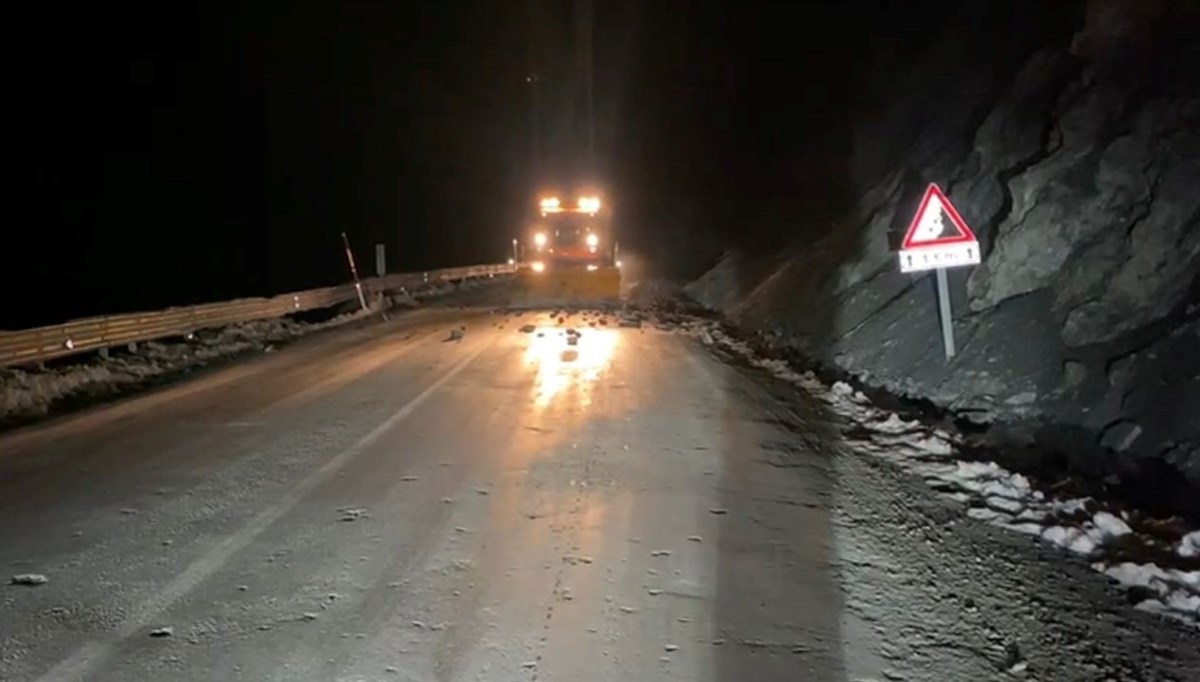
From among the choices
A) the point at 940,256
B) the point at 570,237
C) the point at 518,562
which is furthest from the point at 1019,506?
the point at 570,237

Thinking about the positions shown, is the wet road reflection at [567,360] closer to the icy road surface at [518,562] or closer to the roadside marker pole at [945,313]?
the icy road surface at [518,562]

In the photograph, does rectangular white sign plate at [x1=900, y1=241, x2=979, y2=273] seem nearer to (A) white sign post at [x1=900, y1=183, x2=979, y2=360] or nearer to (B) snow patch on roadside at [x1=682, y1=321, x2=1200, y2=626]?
(A) white sign post at [x1=900, y1=183, x2=979, y2=360]

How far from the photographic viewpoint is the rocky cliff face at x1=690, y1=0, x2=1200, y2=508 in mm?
9984

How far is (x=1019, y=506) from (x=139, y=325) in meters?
16.6

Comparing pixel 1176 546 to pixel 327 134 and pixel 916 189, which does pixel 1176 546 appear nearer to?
pixel 916 189

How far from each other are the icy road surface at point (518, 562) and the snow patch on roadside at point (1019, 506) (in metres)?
0.22

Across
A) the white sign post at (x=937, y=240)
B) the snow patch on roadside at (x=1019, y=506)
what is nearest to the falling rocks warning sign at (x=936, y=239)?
the white sign post at (x=937, y=240)

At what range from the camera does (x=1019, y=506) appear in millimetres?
8039

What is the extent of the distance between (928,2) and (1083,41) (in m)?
16.7

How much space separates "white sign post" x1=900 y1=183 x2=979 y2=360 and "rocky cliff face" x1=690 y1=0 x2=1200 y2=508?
111cm

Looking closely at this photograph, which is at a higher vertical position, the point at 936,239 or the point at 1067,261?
the point at 936,239

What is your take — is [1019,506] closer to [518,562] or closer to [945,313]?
[518,562]

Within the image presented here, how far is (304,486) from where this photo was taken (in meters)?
8.46

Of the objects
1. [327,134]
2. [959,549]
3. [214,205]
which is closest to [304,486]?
[959,549]
